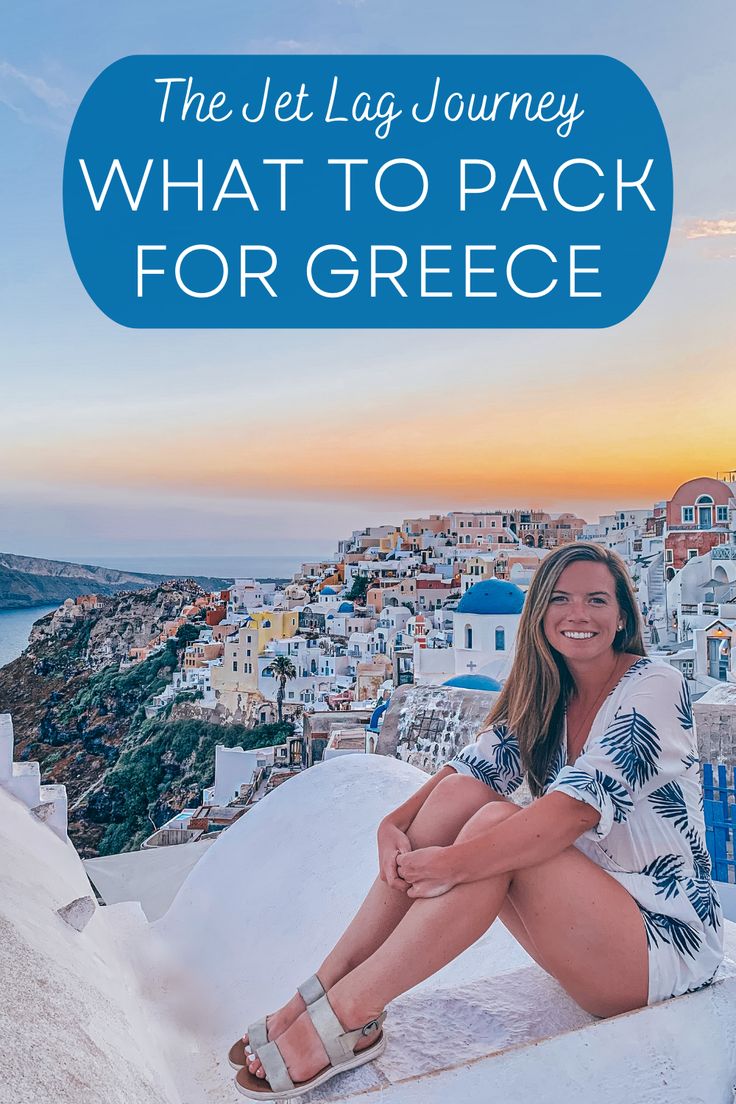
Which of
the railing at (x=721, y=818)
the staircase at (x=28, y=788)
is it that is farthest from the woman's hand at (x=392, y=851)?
the railing at (x=721, y=818)

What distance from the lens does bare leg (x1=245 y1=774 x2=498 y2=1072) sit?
1349 mm

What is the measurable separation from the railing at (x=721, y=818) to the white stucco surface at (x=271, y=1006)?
1.62 meters

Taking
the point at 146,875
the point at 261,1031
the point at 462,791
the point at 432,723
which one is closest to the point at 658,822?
the point at 462,791

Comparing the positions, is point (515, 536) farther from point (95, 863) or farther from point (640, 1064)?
point (640, 1064)

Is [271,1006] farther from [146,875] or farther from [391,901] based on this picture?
[146,875]

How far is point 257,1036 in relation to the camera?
4.37ft

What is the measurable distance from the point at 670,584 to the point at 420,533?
22.0 metres

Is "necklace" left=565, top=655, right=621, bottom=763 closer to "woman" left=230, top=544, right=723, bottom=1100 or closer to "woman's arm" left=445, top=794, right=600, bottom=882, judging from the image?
"woman" left=230, top=544, right=723, bottom=1100

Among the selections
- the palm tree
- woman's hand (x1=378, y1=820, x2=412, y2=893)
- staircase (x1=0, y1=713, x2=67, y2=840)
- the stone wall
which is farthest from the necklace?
the palm tree

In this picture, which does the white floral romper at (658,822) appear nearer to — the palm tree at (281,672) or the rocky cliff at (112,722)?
the rocky cliff at (112,722)

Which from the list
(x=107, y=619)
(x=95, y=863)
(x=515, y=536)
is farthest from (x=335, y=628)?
(x=95, y=863)

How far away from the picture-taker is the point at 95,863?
22.1 ft

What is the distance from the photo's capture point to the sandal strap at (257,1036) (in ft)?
4.34

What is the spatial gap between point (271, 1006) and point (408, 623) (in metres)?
26.1
